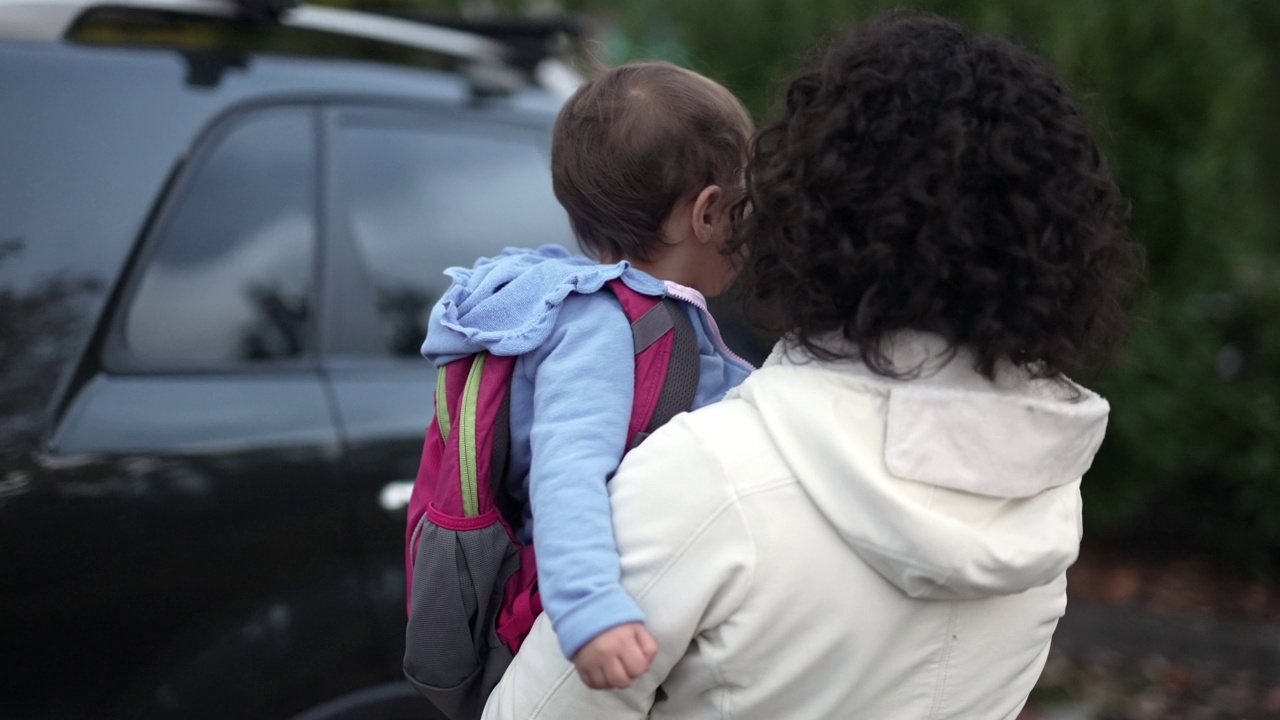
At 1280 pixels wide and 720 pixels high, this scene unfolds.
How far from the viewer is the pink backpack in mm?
1571

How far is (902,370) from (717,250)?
39cm

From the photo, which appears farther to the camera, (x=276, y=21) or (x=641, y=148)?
(x=276, y=21)

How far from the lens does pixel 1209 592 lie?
5.31m

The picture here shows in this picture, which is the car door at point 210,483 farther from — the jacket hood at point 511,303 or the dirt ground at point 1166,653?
the dirt ground at point 1166,653

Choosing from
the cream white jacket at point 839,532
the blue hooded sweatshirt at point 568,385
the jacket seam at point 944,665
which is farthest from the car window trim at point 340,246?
the jacket seam at point 944,665

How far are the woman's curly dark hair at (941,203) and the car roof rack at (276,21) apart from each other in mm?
1423

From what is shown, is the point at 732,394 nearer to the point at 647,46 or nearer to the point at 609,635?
the point at 609,635

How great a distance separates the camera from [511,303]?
1.58 m

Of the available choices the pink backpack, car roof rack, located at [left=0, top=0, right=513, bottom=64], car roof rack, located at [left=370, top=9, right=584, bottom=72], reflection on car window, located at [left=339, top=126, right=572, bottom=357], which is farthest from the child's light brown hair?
car roof rack, located at [left=370, top=9, right=584, bottom=72]

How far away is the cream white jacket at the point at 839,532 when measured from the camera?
1.35 meters

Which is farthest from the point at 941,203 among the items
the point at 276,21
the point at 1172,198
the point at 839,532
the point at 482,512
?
the point at 1172,198

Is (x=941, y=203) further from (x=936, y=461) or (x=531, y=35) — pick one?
(x=531, y=35)

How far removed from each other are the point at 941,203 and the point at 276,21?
1925mm

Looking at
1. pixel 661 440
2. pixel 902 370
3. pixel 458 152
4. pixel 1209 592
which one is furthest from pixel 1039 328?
pixel 1209 592
